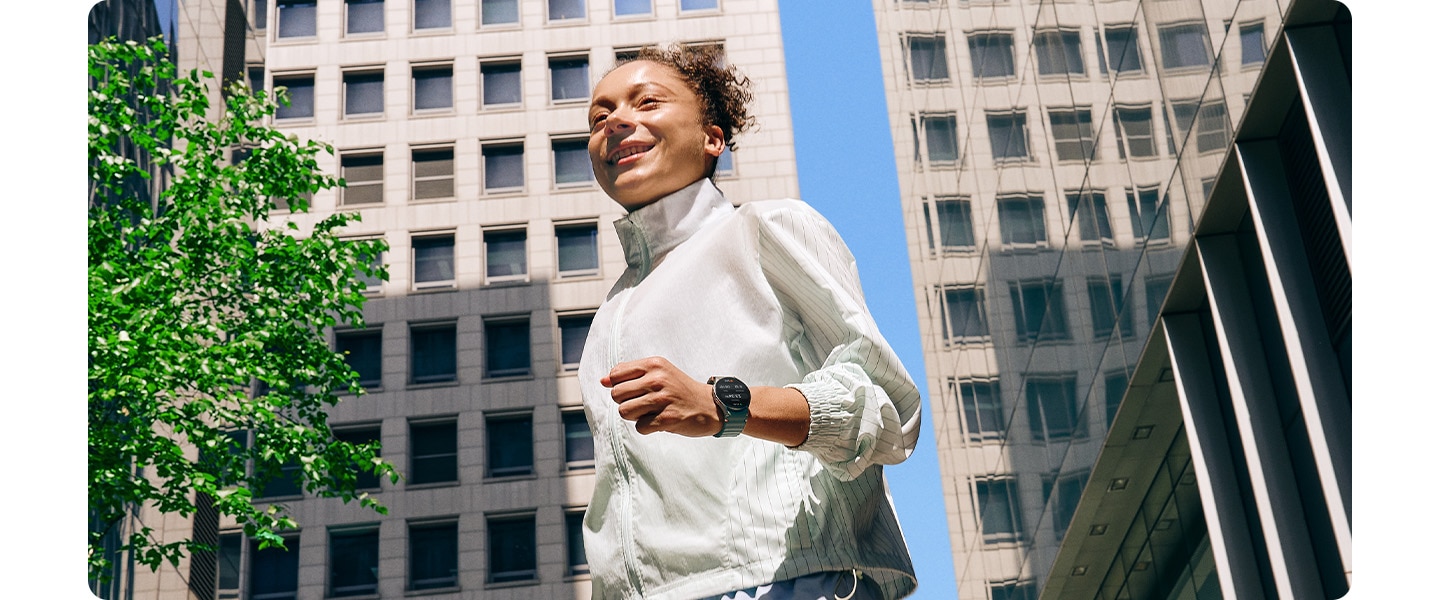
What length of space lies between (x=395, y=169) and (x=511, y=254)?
Result: 14.7 ft

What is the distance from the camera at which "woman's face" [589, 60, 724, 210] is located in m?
3.16

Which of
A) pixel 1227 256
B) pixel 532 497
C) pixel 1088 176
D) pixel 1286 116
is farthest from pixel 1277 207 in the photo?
pixel 532 497

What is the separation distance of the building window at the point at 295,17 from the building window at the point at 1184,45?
127ft

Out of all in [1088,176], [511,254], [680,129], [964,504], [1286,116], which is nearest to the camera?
[680,129]

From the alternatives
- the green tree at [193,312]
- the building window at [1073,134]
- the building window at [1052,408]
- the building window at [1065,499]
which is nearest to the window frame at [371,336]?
the green tree at [193,312]

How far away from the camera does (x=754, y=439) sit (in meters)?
2.72

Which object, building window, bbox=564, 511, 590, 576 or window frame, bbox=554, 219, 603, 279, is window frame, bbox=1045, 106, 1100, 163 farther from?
window frame, bbox=554, 219, 603, 279

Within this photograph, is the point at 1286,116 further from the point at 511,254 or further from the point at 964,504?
the point at 511,254

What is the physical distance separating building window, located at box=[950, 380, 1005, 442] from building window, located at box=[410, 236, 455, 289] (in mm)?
22550

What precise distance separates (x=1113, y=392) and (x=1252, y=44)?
5.70 meters

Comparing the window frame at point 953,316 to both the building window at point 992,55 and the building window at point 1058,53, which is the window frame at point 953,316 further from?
the building window at point 1058,53

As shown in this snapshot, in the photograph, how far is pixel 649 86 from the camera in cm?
327

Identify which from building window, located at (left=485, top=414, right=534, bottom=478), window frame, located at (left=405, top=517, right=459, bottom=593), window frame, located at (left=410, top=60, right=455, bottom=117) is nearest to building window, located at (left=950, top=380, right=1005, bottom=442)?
building window, located at (left=485, top=414, right=534, bottom=478)

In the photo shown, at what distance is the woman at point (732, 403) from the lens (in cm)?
247
